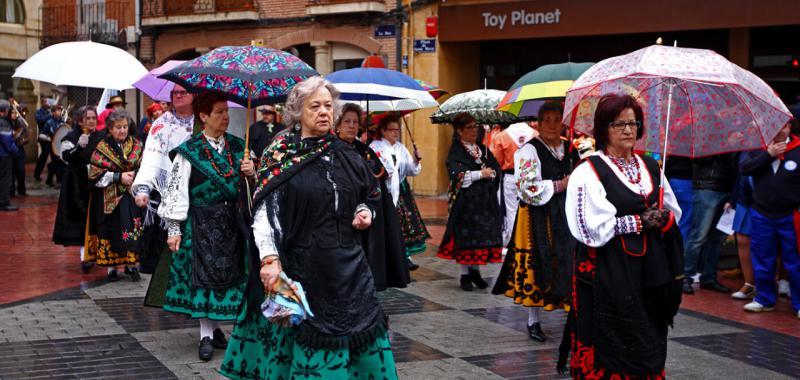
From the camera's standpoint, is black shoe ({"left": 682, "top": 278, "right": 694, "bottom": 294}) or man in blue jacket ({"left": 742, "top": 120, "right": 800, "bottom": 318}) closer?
man in blue jacket ({"left": 742, "top": 120, "right": 800, "bottom": 318})

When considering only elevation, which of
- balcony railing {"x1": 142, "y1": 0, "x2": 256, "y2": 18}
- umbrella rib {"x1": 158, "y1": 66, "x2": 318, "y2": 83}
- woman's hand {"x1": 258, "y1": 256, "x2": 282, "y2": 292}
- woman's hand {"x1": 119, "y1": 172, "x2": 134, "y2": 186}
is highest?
balcony railing {"x1": 142, "y1": 0, "x2": 256, "y2": 18}

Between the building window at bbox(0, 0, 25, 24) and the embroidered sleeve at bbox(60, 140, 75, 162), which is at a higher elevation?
the building window at bbox(0, 0, 25, 24)

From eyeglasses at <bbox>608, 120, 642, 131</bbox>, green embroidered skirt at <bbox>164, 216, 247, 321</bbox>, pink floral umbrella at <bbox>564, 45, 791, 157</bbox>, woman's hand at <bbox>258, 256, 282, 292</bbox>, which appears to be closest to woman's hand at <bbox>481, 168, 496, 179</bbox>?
green embroidered skirt at <bbox>164, 216, 247, 321</bbox>

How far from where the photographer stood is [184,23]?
26.8 meters

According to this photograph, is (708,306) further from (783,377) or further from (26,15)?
(26,15)

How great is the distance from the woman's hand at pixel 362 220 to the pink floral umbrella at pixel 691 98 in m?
1.64

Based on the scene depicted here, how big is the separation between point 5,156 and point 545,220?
13.3 meters

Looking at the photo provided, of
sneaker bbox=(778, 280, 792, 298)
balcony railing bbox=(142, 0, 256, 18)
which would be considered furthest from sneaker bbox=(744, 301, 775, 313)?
balcony railing bbox=(142, 0, 256, 18)

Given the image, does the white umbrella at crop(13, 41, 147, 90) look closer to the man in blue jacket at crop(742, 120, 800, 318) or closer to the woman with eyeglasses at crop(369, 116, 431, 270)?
the woman with eyeglasses at crop(369, 116, 431, 270)

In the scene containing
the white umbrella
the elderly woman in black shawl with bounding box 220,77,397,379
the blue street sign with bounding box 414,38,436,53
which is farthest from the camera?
the blue street sign with bounding box 414,38,436,53

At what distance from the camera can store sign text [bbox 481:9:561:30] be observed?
1973 centimetres

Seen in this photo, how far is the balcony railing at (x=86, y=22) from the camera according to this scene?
98.5 feet

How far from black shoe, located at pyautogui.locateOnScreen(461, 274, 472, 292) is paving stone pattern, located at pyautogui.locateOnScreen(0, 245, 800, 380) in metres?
0.32

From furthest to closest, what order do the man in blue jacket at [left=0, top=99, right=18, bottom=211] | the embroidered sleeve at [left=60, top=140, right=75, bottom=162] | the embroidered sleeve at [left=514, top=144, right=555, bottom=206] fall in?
the man in blue jacket at [left=0, top=99, right=18, bottom=211], the embroidered sleeve at [left=60, top=140, right=75, bottom=162], the embroidered sleeve at [left=514, top=144, right=555, bottom=206]
